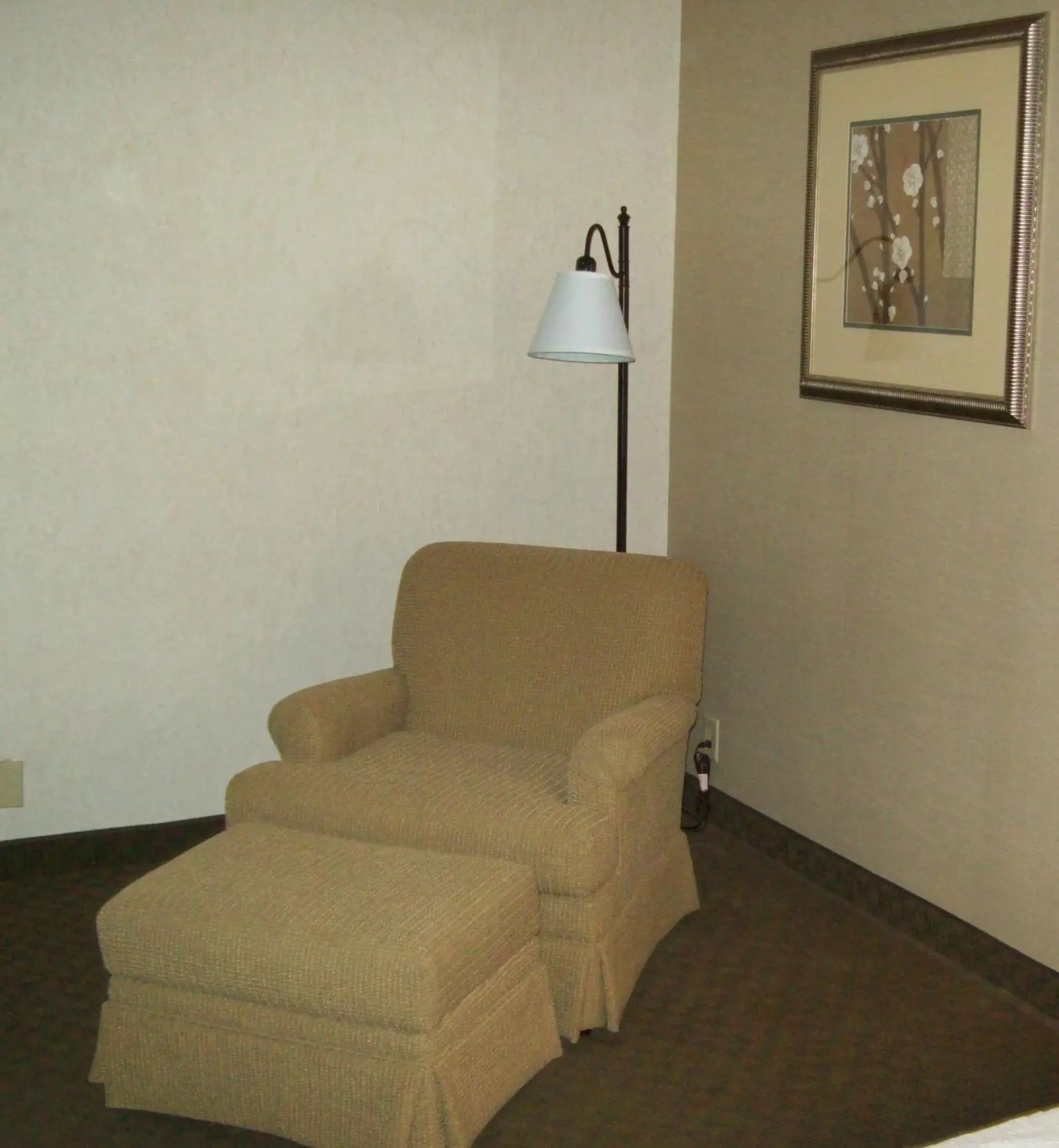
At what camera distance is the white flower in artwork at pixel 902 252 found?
10.6ft

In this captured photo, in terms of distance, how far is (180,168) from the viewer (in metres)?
3.66

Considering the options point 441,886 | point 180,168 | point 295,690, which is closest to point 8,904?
point 295,690

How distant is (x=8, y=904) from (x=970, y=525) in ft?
8.13

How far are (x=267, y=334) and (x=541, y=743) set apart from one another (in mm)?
1317

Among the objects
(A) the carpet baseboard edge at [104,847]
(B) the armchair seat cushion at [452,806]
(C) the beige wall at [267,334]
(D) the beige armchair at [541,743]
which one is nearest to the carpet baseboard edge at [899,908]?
(D) the beige armchair at [541,743]

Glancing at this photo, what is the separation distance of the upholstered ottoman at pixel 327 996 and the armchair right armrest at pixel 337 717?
553 millimetres

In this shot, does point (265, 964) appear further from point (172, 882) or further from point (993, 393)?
point (993, 393)

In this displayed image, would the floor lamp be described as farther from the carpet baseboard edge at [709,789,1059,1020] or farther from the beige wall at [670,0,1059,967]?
the carpet baseboard edge at [709,789,1059,1020]

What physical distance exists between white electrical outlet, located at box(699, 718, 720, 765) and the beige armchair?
69 centimetres

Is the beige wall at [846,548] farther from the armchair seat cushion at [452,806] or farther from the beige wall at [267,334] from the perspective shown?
the armchair seat cushion at [452,806]

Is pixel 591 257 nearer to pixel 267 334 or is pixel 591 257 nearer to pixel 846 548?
pixel 267 334

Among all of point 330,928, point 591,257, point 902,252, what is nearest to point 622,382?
point 591,257

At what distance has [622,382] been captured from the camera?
155 inches

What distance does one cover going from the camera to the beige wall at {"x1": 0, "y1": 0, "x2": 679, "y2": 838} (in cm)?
360
